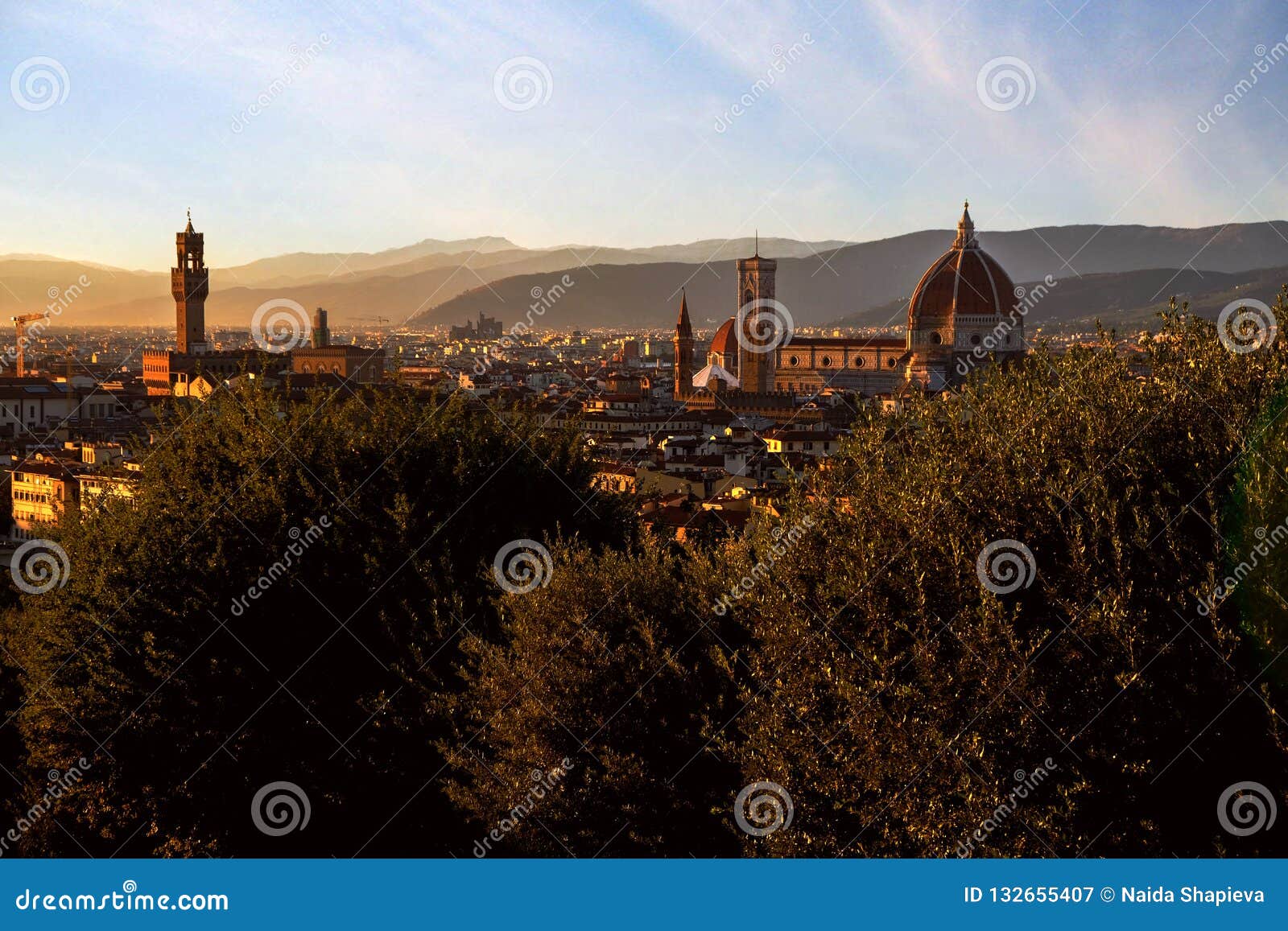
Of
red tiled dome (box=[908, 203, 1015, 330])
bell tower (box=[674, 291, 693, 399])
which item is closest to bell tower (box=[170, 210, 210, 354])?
bell tower (box=[674, 291, 693, 399])

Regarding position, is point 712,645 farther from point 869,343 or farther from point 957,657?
point 869,343

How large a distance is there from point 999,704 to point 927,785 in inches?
22.6

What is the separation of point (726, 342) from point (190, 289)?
105 feet

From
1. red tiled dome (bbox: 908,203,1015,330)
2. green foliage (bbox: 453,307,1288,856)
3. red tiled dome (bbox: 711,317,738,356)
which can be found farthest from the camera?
red tiled dome (bbox: 711,317,738,356)

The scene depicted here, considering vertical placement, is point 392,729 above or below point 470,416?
below

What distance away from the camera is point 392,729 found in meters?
10.3

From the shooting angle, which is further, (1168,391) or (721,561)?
(721,561)

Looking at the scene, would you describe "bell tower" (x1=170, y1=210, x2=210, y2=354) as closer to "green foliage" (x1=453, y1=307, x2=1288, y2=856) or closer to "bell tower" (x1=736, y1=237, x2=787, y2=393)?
"bell tower" (x1=736, y1=237, x2=787, y2=393)

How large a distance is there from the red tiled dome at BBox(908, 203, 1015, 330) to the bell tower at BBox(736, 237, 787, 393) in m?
8.66

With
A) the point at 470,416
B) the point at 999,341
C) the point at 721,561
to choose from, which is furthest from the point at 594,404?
the point at 721,561

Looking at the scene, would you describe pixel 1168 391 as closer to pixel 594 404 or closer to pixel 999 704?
pixel 999 704

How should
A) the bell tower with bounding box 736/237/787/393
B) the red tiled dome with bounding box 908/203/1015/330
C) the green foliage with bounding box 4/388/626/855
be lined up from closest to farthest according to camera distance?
the green foliage with bounding box 4/388/626/855
the red tiled dome with bounding box 908/203/1015/330
the bell tower with bounding box 736/237/787/393

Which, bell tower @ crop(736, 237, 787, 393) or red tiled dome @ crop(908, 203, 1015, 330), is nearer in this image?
red tiled dome @ crop(908, 203, 1015, 330)

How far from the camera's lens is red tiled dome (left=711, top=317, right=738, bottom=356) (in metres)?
90.6
